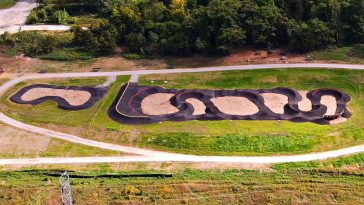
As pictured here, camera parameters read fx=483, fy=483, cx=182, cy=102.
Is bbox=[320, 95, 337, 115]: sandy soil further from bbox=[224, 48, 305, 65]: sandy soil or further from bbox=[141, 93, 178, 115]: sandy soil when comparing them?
bbox=[141, 93, 178, 115]: sandy soil

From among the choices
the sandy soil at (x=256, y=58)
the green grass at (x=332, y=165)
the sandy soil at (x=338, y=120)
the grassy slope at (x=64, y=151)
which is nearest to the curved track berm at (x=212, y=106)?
the sandy soil at (x=338, y=120)

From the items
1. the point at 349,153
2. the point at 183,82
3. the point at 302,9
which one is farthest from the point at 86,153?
the point at 302,9

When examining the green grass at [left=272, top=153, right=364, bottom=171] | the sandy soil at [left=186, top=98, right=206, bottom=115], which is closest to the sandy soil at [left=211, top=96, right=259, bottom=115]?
the sandy soil at [left=186, top=98, right=206, bottom=115]

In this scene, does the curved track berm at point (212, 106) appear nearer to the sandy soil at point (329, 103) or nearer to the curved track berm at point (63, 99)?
the sandy soil at point (329, 103)

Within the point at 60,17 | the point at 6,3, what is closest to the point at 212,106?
the point at 60,17

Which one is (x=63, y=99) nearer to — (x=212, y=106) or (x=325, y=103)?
(x=212, y=106)

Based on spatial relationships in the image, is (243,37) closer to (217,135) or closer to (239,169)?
(217,135)
